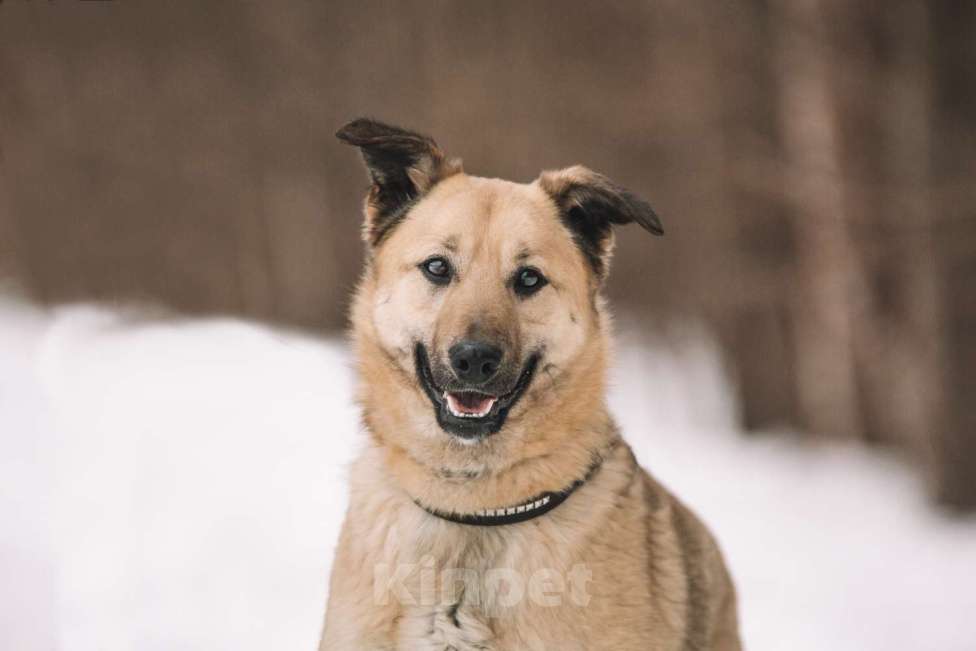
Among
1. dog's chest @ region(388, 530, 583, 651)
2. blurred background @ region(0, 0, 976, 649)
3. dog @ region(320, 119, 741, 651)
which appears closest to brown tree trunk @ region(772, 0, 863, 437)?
blurred background @ region(0, 0, 976, 649)

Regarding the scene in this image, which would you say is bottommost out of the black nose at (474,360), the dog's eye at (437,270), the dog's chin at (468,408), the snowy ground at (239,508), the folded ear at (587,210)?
the snowy ground at (239,508)

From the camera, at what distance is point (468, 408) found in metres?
2.79

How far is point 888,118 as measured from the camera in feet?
25.2

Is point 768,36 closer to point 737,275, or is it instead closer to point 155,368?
point 737,275

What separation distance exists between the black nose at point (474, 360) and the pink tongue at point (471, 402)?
10 cm

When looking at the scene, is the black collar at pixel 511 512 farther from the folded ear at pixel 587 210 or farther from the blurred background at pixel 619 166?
the blurred background at pixel 619 166

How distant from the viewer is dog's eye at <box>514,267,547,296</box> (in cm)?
304

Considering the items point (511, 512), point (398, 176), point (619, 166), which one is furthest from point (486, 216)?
point (619, 166)

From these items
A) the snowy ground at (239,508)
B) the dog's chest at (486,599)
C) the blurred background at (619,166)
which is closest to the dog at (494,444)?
the dog's chest at (486,599)

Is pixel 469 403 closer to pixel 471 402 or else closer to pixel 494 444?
pixel 471 402

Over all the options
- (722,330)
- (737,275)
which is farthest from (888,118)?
(722,330)

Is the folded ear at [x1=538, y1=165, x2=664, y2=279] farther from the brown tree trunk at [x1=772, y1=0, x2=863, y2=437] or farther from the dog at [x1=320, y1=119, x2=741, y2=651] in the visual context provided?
the brown tree trunk at [x1=772, y1=0, x2=863, y2=437]

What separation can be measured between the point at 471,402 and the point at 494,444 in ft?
0.67

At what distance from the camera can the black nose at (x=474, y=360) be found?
105 inches
